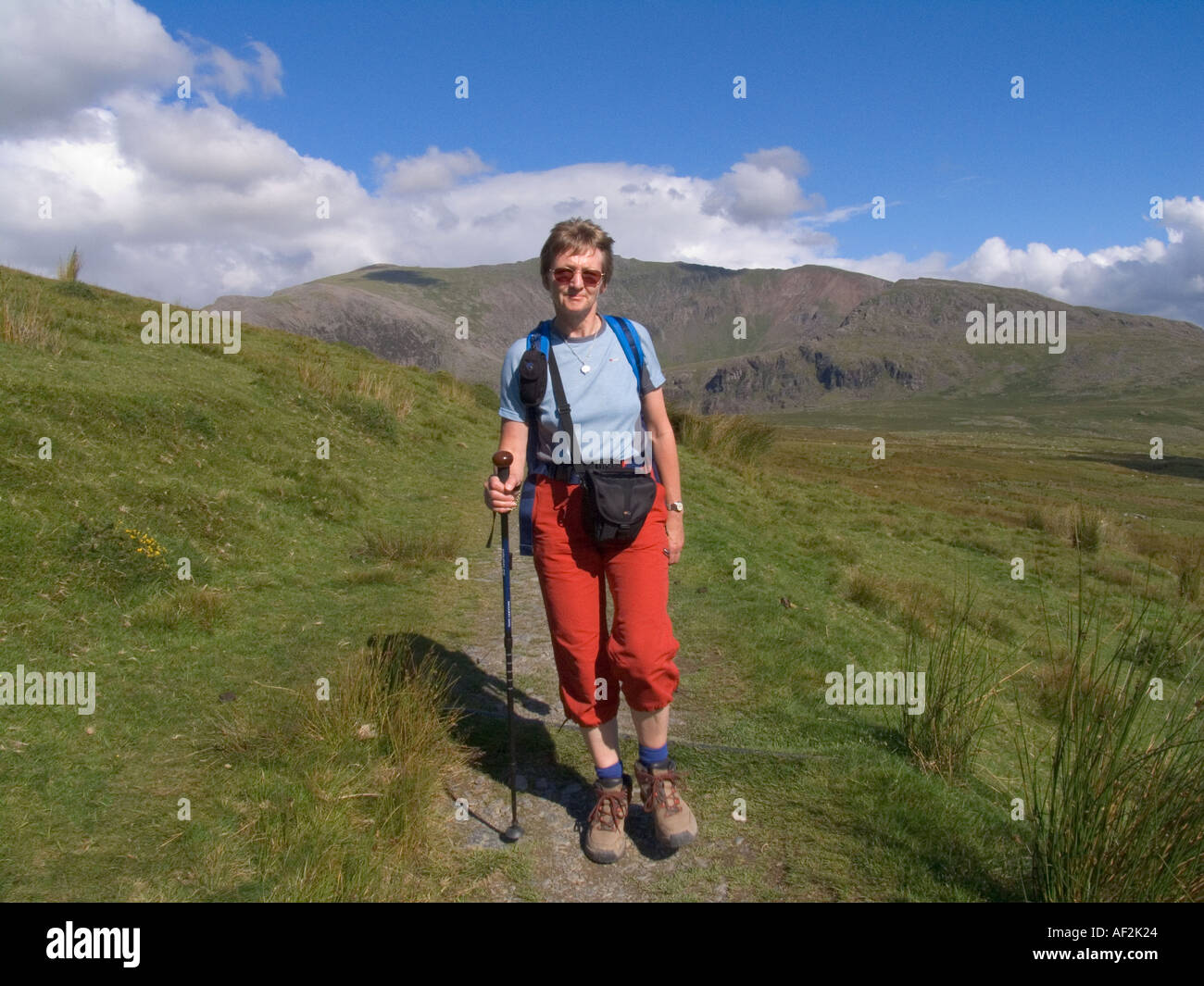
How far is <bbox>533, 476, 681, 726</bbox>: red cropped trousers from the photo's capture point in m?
3.37

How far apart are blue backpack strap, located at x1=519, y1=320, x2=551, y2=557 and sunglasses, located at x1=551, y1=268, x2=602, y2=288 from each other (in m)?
0.19

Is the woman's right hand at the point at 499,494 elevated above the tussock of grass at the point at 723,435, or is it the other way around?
the tussock of grass at the point at 723,435

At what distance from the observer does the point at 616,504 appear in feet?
10.5

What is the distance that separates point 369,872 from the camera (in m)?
3.08

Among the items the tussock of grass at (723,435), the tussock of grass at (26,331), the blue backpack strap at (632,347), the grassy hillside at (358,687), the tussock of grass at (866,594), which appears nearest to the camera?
the grassy hillside at (358,687)

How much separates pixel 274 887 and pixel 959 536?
19726mm

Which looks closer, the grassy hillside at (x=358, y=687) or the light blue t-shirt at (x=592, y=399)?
the grassy hillside at (x=358, y=687)

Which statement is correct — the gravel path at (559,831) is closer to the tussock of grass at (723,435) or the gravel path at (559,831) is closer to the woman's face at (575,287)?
the woman's face at (575,287)

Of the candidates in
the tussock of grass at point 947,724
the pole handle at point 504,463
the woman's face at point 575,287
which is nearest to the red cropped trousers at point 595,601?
the pole handle at point 504,463

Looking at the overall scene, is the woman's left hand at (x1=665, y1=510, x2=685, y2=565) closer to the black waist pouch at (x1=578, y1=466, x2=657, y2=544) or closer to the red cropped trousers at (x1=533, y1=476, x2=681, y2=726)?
the red cropped trousers at (x1=533, y1=476, x2=681, y2=726)

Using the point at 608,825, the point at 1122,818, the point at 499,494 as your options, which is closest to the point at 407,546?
the point at 499,494

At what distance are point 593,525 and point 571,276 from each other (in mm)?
1028

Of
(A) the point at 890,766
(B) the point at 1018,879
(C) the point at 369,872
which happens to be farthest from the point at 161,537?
(B) the point at 1018,879

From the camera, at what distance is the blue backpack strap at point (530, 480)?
11.3 feet
